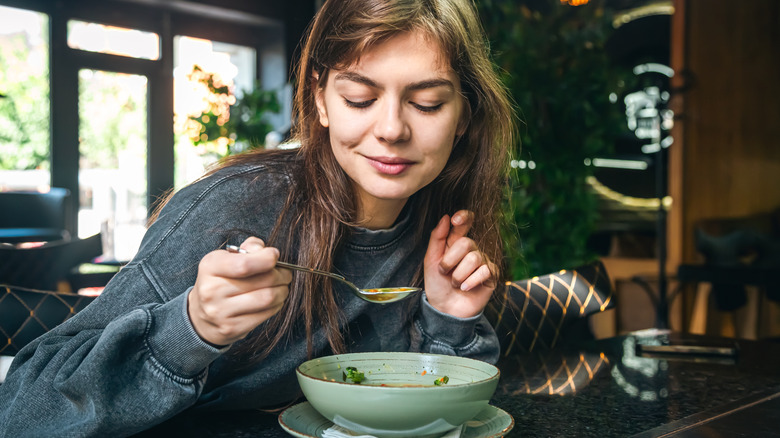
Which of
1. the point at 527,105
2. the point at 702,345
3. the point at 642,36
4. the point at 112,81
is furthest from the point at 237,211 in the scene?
the point at 112,81

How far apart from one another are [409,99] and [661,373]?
0.62 metres

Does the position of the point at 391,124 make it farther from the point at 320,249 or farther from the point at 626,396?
the point at 626,396

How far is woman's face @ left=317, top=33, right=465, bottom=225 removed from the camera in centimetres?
104

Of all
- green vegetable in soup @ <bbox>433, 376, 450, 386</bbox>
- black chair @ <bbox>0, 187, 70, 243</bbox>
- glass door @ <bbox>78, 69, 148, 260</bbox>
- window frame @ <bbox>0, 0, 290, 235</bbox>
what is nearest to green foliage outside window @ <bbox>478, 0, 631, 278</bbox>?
green vegetable in soup @ <bbox>433, 376, 450, 386</bbox>

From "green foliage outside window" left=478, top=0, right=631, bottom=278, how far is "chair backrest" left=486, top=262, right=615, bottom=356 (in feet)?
5.11

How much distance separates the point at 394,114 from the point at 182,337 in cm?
45

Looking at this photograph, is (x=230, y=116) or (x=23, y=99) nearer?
(x=230, y=116)

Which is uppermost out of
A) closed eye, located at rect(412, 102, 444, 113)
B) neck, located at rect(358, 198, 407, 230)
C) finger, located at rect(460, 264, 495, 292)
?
closed eye, located at rect(412, 102, 444, 113)

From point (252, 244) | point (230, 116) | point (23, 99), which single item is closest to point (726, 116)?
point (230, 116)

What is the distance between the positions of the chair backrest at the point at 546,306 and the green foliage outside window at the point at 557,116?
1558mm

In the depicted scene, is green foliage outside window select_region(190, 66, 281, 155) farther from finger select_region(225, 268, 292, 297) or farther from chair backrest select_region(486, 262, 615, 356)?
finger select_region(225, 268, 292, 297)

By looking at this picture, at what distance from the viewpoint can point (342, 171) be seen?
1.22m

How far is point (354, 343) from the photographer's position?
3.99 ft

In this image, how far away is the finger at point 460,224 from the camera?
1.20 m
